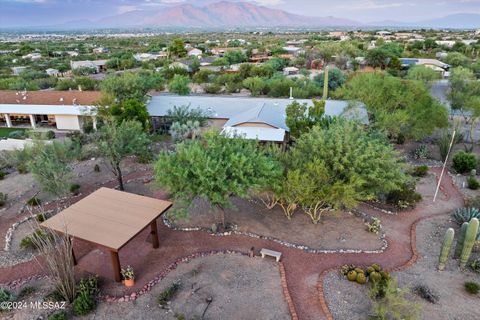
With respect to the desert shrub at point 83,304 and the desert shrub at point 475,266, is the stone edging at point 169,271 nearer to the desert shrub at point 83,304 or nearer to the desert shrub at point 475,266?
the desert shrub at point 83,304

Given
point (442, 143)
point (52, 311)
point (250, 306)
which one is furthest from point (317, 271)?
point (442, 143)

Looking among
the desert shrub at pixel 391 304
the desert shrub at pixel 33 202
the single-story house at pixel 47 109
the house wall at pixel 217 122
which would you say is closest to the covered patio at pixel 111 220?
the desert shrub at pixel 33 202

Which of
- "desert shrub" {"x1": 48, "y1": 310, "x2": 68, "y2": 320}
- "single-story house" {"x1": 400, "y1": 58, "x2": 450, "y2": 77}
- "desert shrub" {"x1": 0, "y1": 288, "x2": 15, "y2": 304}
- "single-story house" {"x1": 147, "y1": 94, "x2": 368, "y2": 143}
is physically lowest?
"desert shrub" {"x1": 48, "y1": 310, "x2": 68, "y2": 320}

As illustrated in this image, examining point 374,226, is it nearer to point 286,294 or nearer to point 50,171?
point 286,294

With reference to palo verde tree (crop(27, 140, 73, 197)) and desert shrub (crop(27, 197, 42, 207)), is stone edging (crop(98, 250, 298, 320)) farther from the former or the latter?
desert shrub (crop(27, 197, 42, 207))

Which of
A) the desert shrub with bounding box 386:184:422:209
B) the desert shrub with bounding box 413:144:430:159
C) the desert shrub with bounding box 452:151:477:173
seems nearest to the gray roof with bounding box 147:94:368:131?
the desert shrub with bounding box 413:144:430:159

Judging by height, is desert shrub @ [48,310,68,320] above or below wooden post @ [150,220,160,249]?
below
